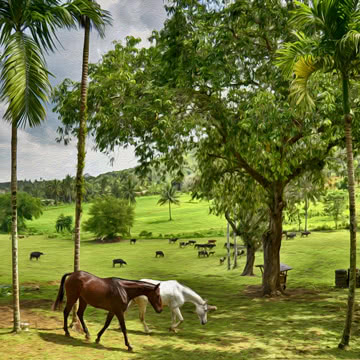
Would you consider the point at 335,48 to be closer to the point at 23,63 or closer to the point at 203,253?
the point at 23,63

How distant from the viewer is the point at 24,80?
12383 millimetres

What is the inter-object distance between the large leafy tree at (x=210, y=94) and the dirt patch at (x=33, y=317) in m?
7.28

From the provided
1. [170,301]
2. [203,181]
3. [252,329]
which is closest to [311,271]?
[203,181]

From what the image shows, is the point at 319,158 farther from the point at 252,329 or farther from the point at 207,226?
the point at 207,226

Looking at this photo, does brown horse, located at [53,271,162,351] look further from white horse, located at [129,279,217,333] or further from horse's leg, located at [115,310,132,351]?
white horse, located at [129,279,217,333]

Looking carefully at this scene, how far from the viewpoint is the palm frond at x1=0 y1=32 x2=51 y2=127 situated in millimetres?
12141

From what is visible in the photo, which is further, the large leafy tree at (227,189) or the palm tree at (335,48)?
the large leafy tree at (227,189)

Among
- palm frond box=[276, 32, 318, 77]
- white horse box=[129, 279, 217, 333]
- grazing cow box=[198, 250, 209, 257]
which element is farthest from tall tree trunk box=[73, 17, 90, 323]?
grazing cow box=[198, 250, 209, 257]

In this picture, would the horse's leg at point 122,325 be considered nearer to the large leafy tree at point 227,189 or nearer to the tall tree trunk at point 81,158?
the tall tree trunk at point 81,158

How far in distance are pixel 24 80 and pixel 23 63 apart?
0.51m

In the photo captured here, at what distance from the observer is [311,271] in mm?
37375

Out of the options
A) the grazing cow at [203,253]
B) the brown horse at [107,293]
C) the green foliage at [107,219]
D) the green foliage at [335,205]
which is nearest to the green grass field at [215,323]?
the brown horse at [107,293]

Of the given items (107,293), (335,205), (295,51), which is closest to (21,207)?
(335,205)

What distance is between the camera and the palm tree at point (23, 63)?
1220cm
